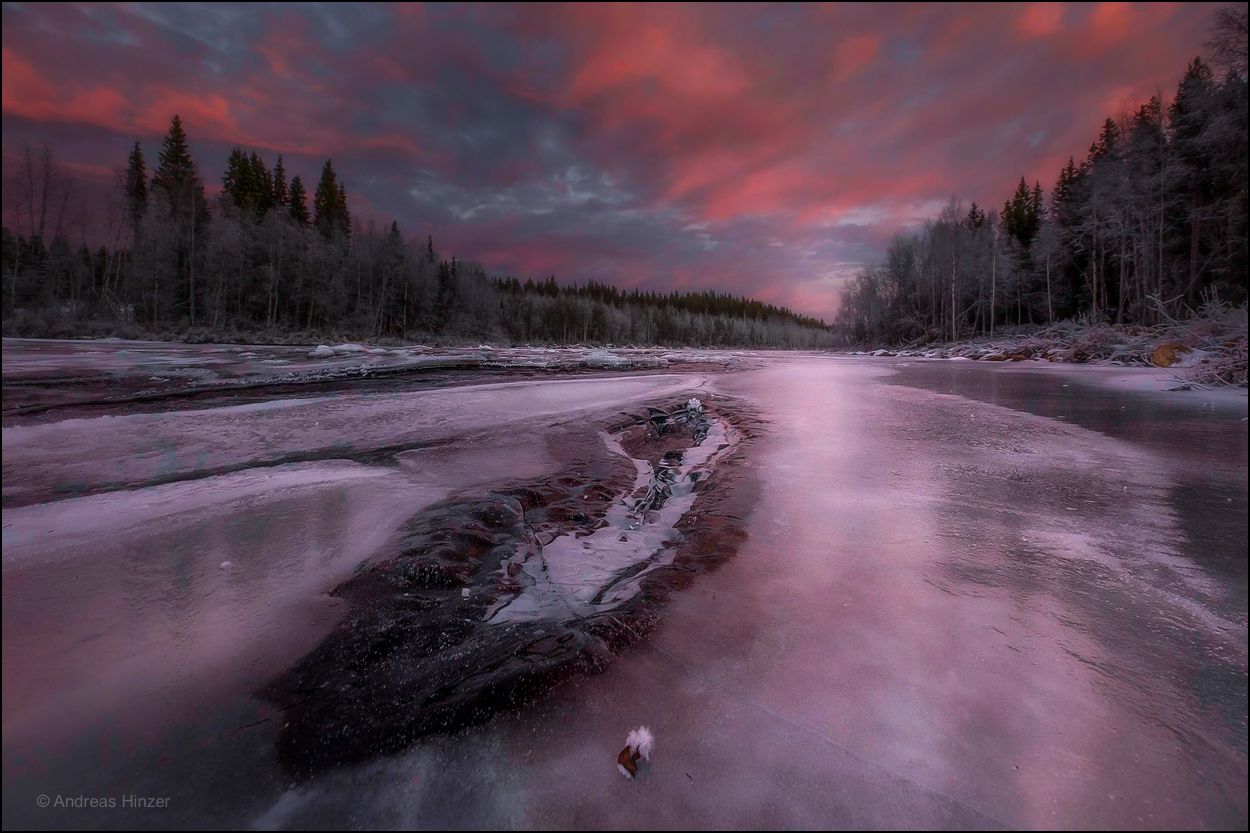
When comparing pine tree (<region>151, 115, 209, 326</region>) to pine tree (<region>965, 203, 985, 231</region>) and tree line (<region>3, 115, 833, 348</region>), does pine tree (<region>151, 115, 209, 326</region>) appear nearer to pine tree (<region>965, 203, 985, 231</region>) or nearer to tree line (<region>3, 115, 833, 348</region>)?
tree line (<region>3, 115, 833, 348</region>)

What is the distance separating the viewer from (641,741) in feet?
3.83

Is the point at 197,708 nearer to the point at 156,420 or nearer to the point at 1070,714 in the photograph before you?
the point at 1070,714

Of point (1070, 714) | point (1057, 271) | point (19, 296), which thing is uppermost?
point (1057, 271)

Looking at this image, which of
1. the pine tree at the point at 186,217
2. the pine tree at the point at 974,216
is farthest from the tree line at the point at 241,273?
the pine tree at the point at 974,216

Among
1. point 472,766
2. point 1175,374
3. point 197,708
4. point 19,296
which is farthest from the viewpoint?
point 1175,374

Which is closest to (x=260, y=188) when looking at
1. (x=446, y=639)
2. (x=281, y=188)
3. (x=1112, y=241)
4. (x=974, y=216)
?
(x=281, y=188)

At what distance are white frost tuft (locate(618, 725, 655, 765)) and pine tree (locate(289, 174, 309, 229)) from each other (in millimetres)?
62381

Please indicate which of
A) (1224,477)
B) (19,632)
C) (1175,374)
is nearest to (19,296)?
(19,632)

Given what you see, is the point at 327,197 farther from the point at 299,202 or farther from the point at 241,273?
the point at 241,273

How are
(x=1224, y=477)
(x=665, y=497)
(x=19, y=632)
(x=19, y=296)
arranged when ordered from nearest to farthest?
1. (x=19, y=632)
2. (x=19, y=296)
3. (x=1224, y=477)
4. (x=665, y=497)

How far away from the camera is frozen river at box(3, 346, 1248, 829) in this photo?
3.18 ft

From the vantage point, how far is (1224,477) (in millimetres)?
1969

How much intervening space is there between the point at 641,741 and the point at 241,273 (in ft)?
147

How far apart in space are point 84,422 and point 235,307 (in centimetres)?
4059
